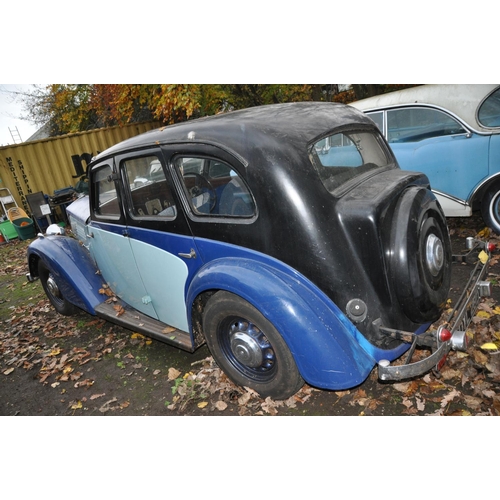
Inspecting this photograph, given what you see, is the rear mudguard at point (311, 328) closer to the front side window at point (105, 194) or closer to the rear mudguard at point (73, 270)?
the front side window at point (105, 194)

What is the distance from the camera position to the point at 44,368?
4039 mm

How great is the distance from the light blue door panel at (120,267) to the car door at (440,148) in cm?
417

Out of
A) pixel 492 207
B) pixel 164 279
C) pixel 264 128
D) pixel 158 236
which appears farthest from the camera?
pixel 492 207

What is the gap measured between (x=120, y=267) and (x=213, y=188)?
4.88ft

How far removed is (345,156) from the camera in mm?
2902

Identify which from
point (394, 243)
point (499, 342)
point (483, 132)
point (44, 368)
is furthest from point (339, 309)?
point (483, 132)

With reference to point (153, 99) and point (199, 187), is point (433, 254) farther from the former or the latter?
point (153, 99)

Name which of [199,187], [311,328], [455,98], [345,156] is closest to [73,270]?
[199,187]

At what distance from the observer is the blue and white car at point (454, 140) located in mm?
4754

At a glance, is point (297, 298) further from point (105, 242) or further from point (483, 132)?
point (483, 132)

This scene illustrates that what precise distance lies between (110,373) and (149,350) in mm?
435

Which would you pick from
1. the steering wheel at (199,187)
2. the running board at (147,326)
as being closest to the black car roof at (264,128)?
the steering wheel at (199,187)

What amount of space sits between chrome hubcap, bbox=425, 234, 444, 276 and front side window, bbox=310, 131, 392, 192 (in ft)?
2.34

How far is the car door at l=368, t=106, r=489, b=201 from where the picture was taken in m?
4.89
